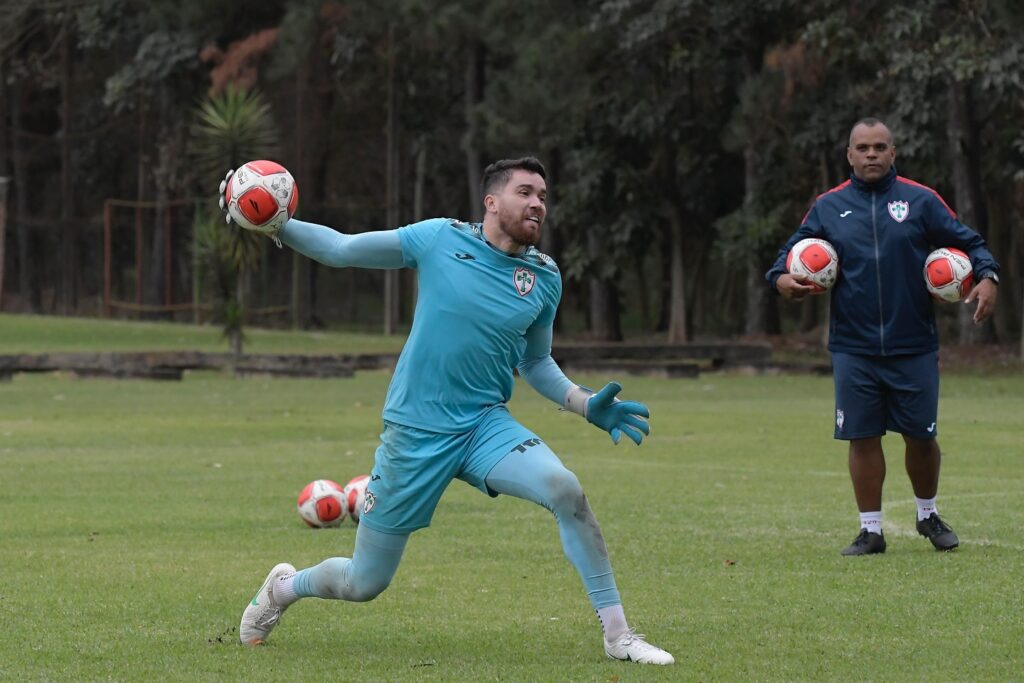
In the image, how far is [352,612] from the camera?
8.69 metres

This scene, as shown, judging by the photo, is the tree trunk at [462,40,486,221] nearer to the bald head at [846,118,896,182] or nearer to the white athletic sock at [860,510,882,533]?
the bald head at [846,118,896,182]

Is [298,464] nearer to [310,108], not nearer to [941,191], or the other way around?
[941,191]

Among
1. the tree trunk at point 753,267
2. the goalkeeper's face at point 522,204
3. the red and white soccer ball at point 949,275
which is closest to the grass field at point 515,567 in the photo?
the red and white soccer ball at point 949,275

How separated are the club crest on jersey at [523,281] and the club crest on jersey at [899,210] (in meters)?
3.55

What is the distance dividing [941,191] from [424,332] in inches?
1212

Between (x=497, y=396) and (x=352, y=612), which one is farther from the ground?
(x=497, y=396)

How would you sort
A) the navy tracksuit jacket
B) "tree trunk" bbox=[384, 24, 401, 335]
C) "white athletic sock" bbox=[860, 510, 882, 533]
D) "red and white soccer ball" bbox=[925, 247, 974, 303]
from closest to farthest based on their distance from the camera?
1. "red and white soccer ball" bbox=[925, 247, 974, 303]
2. the navy tracksuit jacket
3. "white athletic sock" bbox=[860, 510, 882, 533]
4. "tree trunk" bbox=[384, 24, 401, 335]

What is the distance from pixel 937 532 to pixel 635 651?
3.85 m

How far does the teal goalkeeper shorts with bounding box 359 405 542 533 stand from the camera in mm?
7336

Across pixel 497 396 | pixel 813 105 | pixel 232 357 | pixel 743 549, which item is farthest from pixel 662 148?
pixel 497 396

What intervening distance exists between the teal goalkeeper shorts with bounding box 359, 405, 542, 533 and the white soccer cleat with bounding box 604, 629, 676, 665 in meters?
0.78

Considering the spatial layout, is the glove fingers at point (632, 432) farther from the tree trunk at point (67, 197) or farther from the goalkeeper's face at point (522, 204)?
the tree trunk at point (67, 197)

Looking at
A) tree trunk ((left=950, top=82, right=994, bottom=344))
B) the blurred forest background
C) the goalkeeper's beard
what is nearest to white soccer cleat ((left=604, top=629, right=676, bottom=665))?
the goalkeeper's beard

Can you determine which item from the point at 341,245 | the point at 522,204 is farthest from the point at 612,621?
the point at 341,245
